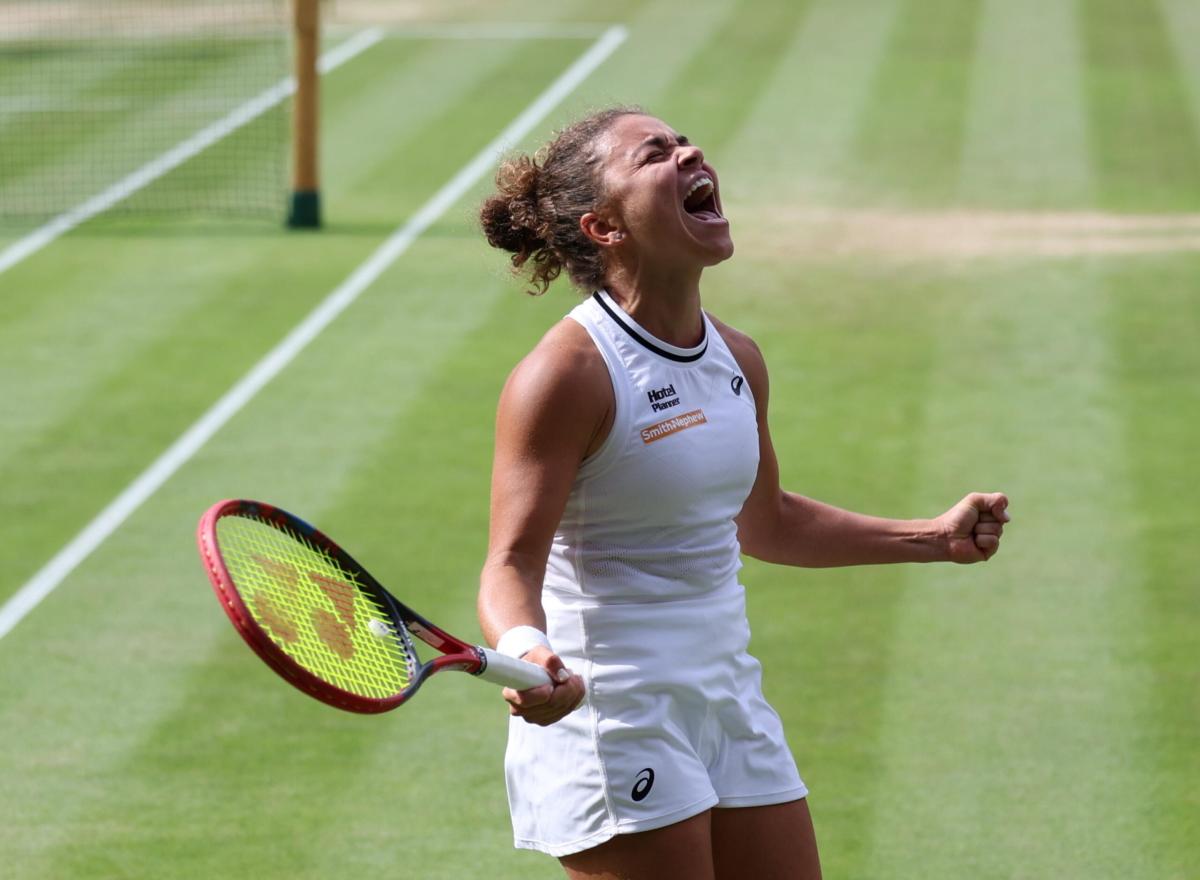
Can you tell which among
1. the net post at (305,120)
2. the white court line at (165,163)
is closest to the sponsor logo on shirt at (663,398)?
the white court line at (165,163)

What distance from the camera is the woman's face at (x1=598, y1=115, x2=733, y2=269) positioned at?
4172mm

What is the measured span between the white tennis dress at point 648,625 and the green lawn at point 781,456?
1.01 meters

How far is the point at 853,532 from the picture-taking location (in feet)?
15.6

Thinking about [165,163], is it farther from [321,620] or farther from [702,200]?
[321,620]

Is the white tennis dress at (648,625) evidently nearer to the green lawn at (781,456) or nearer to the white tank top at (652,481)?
the white tank top at (652,481)

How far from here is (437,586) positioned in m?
8.84

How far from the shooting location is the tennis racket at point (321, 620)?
3.69 m

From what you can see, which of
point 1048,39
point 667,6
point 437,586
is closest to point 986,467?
point 437,586

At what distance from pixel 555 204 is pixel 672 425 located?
0.65m

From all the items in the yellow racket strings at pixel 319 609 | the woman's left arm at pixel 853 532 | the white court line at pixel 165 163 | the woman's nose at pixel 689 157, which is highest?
the woman's nose at pixel 689 157

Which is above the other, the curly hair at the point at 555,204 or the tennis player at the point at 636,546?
the curly hair at the point at 555,204

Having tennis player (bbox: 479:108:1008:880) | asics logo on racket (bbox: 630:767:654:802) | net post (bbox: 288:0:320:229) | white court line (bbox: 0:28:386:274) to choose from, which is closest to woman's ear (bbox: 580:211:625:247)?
tennis player (bbox: 479:108:1008:880)

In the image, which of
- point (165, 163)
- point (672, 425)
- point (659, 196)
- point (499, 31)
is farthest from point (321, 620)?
point (499, 31)

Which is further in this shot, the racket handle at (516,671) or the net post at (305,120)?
the net post at (305,120)
